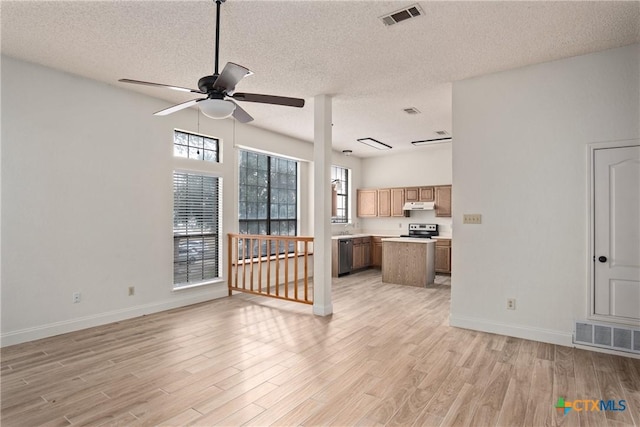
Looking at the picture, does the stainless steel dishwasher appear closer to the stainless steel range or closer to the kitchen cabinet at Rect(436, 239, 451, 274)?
the stainless steel range

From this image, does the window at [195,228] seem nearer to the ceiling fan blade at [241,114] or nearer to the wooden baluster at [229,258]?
the wooden baluster at [229,258]

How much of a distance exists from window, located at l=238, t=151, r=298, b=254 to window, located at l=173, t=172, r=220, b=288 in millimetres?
723

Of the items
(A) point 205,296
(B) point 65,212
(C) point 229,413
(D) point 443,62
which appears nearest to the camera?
(C) point 229,413

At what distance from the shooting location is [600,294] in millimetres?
3357

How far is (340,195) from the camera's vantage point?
28.7 feet

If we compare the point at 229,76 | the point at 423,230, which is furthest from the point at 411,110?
the point at 423,230

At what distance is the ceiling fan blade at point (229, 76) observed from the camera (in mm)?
2312

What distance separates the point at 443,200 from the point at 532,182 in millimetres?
4025

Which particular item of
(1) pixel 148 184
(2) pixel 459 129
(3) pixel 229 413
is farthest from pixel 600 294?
(1) pixel 148 184

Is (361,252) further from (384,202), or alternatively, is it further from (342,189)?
(342,189)

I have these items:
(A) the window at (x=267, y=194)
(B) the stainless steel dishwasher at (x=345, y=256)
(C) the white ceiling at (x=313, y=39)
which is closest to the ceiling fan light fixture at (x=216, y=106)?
(C) the white ceiling at (x=313, y=39)

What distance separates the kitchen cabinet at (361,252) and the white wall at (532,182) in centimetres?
382

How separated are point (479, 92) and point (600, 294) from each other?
2433 mm

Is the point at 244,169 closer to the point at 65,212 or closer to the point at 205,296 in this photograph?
the point at 205,296
